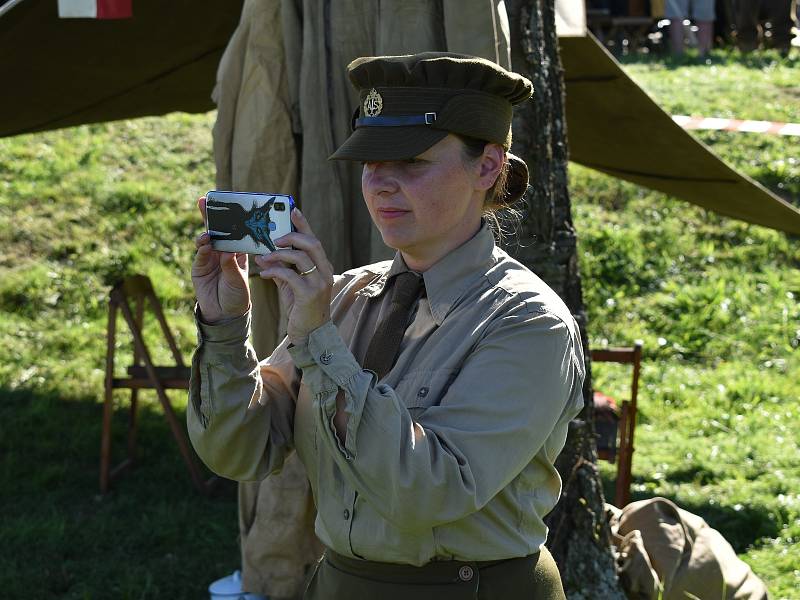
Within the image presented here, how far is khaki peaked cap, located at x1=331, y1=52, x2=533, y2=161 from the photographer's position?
213 cm

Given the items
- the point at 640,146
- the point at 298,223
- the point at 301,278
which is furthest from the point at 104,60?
the point at 301,278

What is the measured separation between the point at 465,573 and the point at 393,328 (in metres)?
0.49

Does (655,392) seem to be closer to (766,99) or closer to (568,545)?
(568,545)

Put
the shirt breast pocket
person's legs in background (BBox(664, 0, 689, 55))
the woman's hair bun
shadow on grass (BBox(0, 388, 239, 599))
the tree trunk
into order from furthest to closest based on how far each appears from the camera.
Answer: person's legs in background (BBox(664, 0, 689, 55)), shadow on grass (BBox(0, 388, 239, 599)), the tree trunk, the woman's hair bun, the shirt breast pocket

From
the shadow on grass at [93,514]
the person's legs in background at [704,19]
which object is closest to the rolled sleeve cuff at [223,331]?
the shadow on grass at [93,514]

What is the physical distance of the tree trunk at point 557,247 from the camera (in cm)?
385

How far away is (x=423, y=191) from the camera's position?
7.06 ft

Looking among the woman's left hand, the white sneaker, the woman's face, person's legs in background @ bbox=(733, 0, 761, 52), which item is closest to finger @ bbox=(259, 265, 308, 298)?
the woman's left hand

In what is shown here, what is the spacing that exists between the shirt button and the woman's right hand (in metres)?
0.65

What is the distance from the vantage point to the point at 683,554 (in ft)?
13.4

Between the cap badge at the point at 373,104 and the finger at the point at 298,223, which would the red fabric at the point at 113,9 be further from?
the finger at the point at 298,223

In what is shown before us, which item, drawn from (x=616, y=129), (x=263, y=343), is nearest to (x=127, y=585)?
(x=263, y=343)

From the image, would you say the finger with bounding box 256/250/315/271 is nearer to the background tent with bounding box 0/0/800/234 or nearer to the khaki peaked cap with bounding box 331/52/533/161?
the khaki peaked cap with bounding box 331/52/533/161

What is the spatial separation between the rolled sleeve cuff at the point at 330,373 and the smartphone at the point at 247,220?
195 millimetres
